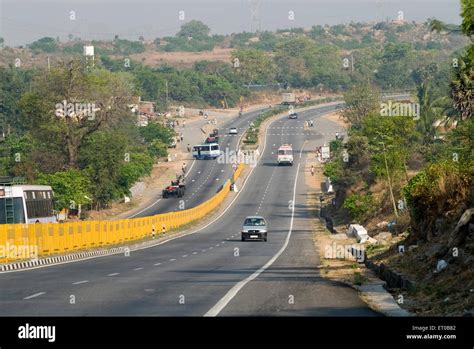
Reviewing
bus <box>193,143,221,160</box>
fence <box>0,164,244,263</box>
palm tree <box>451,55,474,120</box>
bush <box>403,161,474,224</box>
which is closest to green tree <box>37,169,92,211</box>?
fence <box>0,164,244,263</box>

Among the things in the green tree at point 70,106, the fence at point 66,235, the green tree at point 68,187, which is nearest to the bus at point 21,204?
the fence at point 66,235

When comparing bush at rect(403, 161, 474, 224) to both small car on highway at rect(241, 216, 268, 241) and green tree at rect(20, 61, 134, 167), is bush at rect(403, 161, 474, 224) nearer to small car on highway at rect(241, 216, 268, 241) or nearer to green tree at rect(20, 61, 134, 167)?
small car on highway at rect(241, 216, 268, 241)

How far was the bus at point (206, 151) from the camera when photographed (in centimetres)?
14225

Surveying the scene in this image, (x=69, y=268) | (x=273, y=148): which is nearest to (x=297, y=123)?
(x=273, y=148)

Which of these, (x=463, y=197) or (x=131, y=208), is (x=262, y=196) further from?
(x=463, y=197)

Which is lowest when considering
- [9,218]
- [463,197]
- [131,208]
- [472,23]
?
[131,208]

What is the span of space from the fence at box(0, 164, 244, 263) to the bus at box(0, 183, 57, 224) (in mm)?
3486

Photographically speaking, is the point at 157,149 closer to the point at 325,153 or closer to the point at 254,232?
the point at 325,153

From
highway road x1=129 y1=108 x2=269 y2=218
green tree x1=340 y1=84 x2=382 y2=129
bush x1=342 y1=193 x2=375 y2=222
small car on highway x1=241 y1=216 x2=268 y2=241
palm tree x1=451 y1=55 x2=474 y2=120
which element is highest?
palm tree x1=451 y1=55 x2=474 y2=120

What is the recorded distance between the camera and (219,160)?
464ft

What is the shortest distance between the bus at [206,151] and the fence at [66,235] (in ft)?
232

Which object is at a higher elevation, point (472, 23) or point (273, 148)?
point (472, 23)

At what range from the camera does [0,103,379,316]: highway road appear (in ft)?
64.5
